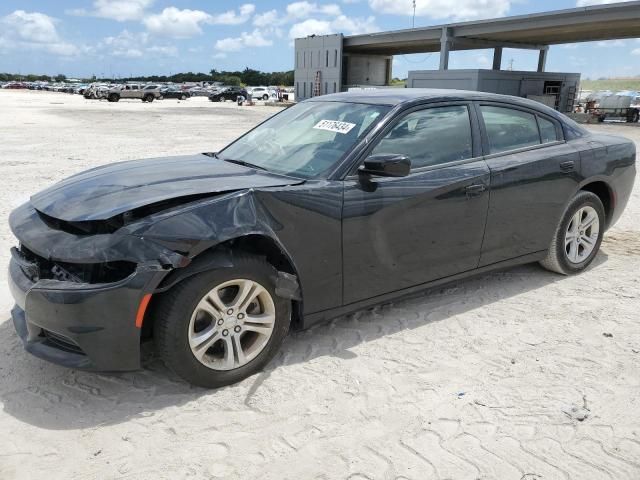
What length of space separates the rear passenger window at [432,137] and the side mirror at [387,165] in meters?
0.24

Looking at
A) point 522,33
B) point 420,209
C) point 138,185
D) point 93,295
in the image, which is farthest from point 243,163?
point 522,33

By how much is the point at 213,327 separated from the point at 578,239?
357 cm

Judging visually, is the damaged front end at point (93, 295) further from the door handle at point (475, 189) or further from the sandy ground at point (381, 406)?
A: the door handle at point (475, 189)

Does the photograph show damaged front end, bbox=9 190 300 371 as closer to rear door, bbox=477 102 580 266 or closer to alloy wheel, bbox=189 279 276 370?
alloy wheel, bbox=189 279 276 370

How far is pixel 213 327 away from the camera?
9.91 ft

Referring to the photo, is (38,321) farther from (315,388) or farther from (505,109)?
(505,109)

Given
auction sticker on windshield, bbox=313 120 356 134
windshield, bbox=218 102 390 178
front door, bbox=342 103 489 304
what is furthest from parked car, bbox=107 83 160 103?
front door, bbox=342 103 489 304

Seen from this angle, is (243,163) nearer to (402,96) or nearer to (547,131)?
(402,96)

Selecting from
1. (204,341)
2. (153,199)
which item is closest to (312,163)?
(153,199)

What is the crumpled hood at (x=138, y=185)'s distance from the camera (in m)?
2.99

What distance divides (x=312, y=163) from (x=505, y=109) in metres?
1.83

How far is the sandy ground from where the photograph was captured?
2.54m

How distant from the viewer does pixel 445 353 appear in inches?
141

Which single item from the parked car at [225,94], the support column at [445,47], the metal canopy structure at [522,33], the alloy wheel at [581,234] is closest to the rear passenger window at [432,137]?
the alloy wheel at [581,234]
